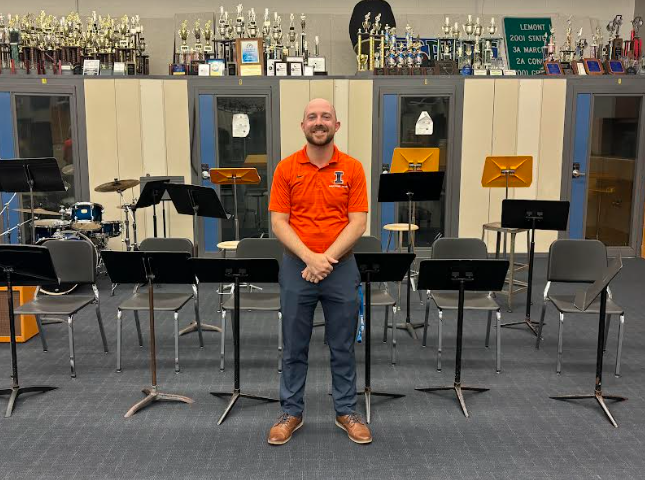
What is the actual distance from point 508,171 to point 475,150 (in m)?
2.14

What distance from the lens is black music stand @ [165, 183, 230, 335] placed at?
17.4 ft

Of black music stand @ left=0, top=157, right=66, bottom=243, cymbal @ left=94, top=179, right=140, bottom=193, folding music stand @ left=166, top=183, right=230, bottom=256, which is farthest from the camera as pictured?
cymbal @ left=94, top=179, right=140, bottom=193

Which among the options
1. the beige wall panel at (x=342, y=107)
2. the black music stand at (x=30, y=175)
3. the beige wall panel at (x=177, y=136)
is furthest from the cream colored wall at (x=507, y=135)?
the black music stand at (x=30, y=175)

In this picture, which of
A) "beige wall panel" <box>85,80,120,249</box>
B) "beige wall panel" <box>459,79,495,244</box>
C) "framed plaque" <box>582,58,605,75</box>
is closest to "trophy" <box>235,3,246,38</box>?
"beige wall panel" <box>85,80,120,249</box>

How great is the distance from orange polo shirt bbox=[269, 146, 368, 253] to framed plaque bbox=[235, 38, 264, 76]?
4825mm

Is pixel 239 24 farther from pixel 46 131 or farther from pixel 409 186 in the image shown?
pixel 409 186

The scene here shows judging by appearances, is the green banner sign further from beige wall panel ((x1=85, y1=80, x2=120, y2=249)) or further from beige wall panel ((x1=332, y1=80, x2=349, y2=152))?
beige wall panel ((x1=85, y1=80, x2=120, y2=249))

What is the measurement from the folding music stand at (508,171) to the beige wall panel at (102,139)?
454 centimetres

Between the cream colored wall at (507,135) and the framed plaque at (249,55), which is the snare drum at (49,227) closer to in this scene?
the framed plaque at (249,55)

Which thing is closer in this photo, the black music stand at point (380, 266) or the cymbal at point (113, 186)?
the black music stand at point (380, 266)

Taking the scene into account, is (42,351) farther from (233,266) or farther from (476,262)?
(476,262)

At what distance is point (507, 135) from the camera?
8.05 metres

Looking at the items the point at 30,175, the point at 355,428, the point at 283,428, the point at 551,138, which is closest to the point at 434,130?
the point at 551,138

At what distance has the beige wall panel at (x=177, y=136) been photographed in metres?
7.86
